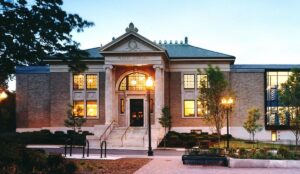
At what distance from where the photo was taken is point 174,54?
48.7 m

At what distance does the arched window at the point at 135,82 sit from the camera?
46156mm

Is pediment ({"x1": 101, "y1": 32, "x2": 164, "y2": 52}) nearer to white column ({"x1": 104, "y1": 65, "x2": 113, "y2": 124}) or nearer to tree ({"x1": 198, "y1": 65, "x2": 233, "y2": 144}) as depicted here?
white column ({"x1": 104, "y1": 65, "x2": 113, "y2": 124})

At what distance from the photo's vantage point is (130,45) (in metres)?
42.0

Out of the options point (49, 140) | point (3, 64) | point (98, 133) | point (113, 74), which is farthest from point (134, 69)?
point (3, 64)

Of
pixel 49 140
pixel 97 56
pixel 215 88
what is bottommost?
pixel 49 140

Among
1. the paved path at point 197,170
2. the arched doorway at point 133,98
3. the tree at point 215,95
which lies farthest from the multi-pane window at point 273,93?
the paved path at point 197,170

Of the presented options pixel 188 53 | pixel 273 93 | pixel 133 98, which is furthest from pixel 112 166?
pixel 273 93

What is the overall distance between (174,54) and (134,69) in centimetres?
552

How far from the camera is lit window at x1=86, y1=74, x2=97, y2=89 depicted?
4691 cm

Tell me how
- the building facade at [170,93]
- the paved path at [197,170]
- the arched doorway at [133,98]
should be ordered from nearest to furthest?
the paved path at [197,170], the arched doorway at [133,98], the building facade at [170,93]

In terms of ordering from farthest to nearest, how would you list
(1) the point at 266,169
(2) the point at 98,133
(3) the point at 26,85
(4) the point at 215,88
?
(3) the point at 26,85
(2) the point at 98,133
(4) the point at 215,88
(1) the point at 266,169

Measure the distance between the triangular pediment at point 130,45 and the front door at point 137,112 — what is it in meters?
6.66

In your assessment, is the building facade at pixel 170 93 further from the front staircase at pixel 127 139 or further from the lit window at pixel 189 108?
the front staircase at pixel 127 139

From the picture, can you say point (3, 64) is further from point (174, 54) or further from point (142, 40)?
point (174, 54)
